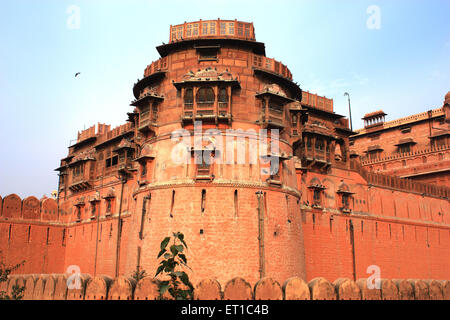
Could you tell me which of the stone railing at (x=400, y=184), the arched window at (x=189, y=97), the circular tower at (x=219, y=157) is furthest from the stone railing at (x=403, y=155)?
the arched window at (x=189, y=97)

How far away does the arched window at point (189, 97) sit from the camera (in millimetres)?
28531

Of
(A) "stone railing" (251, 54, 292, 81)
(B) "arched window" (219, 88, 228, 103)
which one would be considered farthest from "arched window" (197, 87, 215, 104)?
(A) "stone railing" (251, 54, 292, 81)

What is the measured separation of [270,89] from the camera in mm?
29547

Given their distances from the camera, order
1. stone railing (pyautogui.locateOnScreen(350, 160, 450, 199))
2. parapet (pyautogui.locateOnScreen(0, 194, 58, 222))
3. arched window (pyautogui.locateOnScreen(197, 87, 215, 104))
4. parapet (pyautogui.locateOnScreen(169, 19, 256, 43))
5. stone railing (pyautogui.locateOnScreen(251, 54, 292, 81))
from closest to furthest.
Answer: arched window (pyautogui.locateOnScreen(197, 87, 215, 104)), parapet (pyautogui.locateOnScreen(169, 19, 256, 43)), stone railing (pyautogui.locateOnScreen(251, 54, 292, 81)), parapet (pyautogui.locateOnScreen(0, 194, 58, 222)), stone railing (pyautogui.locateOnScreen(350, 160, 450, 199))

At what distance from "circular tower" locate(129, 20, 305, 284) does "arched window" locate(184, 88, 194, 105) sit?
0.21 ft

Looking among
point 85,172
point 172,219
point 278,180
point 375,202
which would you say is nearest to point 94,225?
point 85,172

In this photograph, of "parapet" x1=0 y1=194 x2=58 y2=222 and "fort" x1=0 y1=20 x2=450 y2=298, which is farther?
"parapet" x1=0 y1=194 x2=58 y2=222

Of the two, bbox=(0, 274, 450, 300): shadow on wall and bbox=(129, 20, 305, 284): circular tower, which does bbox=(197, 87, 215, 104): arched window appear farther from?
bbox=(0, 274, 450, 300): shadow on wall

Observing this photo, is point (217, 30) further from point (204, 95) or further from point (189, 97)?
point (189, 97)

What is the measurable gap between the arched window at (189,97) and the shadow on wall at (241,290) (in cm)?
1627

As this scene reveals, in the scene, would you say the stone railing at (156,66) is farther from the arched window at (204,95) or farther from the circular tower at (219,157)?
the arched window at (204,95)

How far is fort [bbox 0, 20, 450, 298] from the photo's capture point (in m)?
26.7

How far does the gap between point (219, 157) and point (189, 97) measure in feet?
14.7
